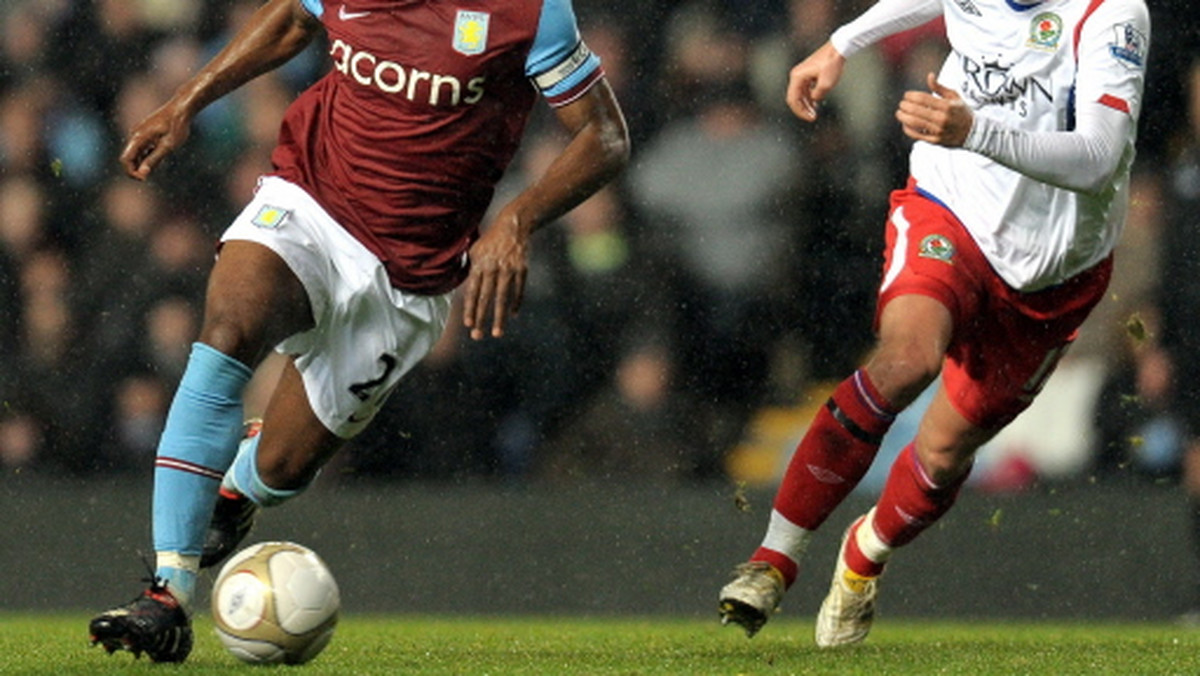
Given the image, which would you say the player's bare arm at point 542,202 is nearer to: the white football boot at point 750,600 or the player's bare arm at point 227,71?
the player's bare arm at point 227,71

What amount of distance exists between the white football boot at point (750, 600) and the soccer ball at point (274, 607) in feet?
3.50

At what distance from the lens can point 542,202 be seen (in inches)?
191

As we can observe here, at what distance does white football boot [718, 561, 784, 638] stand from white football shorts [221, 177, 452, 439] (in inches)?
43.5

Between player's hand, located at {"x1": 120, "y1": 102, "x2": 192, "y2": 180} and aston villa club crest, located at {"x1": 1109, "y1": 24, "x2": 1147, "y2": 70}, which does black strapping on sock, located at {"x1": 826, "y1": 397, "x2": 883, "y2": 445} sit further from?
player's hand, located at {"x1": 120, "y1": 102, "x2": 192, "y2": 180}

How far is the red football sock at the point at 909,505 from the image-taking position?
5871 millimetres

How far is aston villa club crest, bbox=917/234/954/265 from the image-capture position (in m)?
5.55

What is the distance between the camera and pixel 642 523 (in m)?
8.08

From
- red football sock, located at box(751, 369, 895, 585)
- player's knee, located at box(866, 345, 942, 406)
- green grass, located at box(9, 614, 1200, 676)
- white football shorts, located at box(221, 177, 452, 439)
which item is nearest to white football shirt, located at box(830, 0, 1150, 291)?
player's knee, located at box(866, 345, 942, 406)

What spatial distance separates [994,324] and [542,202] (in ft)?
5.31

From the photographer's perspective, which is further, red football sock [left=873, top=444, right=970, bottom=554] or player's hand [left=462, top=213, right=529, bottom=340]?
red football sock [left=873, top=444, right=970, bottom=554]

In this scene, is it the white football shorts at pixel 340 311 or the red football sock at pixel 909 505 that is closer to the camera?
the white football shorts at pixel 340 311

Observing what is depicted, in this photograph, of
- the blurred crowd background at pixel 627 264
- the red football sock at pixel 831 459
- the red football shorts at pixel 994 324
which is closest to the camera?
the red football sock at pixel 831 459

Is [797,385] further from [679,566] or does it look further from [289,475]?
[289,475]

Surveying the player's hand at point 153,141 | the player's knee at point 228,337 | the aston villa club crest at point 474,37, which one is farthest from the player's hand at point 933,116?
the player's hand at point 153,141
